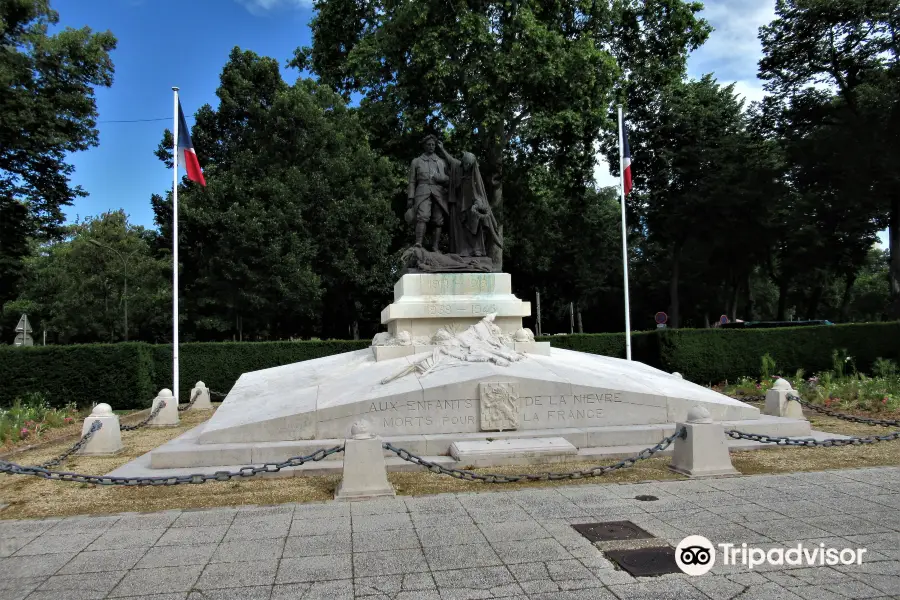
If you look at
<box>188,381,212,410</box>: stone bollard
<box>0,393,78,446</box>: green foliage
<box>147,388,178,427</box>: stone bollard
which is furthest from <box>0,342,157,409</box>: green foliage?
<box>147,388,178,427</box>: stone bollard

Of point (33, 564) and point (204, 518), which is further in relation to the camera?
point (204, 518)

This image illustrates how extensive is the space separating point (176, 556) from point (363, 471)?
81.0 inches

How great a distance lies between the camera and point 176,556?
468 cm

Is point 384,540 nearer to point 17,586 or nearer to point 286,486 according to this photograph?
point 286,486

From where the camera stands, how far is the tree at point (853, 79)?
86.6ft

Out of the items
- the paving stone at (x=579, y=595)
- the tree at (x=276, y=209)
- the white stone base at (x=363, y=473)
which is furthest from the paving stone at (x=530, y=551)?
the tree at (x=276, y=209)

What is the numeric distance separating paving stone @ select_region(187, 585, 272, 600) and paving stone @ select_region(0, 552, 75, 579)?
128 cm

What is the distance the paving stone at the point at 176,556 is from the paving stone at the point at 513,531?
215 cm

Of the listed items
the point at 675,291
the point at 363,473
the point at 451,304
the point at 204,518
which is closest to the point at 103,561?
the point at 204,518

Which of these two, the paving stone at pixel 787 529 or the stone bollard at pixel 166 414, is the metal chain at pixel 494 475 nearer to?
the paving stone at pixel 787 529

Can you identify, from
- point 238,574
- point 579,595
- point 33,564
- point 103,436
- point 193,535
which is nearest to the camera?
point 579,595

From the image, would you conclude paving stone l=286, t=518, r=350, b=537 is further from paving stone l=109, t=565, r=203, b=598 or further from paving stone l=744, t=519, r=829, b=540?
paving stone l=744, t=519, r=829, b=540

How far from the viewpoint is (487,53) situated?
73.7ft

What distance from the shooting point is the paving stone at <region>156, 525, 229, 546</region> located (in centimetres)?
500
